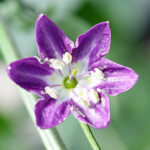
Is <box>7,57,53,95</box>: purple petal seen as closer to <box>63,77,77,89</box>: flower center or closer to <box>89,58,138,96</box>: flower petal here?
<box>63,77,77,89</box>: flower center

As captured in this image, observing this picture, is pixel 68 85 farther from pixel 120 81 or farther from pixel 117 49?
pixel 117 49

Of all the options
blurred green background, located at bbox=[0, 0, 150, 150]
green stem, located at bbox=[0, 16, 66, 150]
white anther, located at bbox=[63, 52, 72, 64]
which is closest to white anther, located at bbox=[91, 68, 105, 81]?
white anther, located at bbox=[63, 52, 72, 64]

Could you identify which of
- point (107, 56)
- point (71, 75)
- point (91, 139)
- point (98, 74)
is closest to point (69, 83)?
point (71, 75)

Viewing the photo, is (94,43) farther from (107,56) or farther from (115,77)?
(107,56)

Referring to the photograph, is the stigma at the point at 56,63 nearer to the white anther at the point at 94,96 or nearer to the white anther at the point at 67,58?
the white anther at the point at 67,58

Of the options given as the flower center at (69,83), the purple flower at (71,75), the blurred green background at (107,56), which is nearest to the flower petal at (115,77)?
the purple flower at (71,75)
